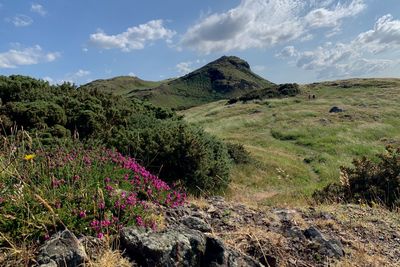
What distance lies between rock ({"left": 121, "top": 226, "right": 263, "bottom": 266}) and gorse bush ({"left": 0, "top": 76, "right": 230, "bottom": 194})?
14.3 ft

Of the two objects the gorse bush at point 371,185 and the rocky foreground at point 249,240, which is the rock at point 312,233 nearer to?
the rocky foreground at point 249,240

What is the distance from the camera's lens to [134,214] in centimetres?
539

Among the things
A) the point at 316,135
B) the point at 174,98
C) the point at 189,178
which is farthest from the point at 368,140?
the point at 174,98

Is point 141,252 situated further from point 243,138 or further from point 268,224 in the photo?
point 243,138

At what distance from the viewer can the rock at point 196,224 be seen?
5785mm

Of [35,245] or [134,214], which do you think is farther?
[134,214]

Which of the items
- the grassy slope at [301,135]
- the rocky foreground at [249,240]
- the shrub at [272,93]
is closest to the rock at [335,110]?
the grassy slope at [301,135]

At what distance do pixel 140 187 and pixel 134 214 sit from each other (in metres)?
1.52

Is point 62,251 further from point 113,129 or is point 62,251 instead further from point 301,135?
point 301,135

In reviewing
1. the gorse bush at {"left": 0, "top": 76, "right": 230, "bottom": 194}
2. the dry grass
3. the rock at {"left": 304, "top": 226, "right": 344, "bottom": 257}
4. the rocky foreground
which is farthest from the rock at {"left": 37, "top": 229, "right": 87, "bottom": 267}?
the gorse bush at {"left": 0, "top": 76, "right": 230, "bottom": 194}

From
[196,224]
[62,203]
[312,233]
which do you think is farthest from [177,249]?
[312,233]

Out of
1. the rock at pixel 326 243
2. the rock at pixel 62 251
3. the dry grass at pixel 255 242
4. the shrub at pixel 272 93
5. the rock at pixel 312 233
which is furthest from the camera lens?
the shrub at pixel 272 93

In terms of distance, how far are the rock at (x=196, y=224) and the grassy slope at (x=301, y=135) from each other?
804cm

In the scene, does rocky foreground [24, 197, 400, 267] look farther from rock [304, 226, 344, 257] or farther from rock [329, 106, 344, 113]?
rock [329, 106, 344, 113]
